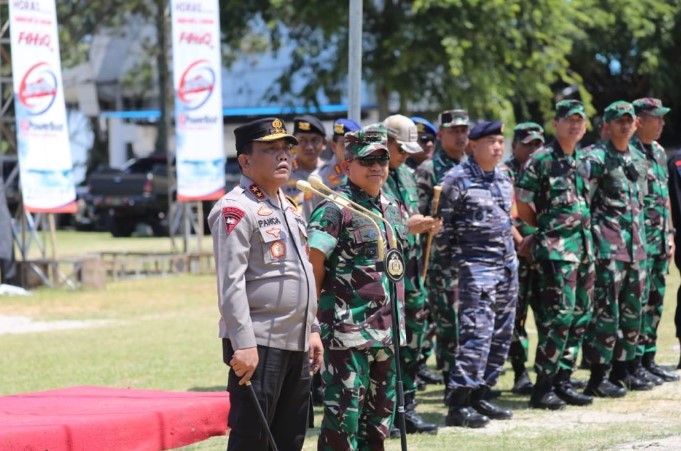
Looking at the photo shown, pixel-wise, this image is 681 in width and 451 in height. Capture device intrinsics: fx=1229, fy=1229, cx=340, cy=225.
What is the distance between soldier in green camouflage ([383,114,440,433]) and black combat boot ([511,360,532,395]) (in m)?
1.98

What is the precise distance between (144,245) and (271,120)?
23346 millimetres

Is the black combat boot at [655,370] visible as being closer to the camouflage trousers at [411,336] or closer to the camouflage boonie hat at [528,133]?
the camouflage boonie hat at [528,133]

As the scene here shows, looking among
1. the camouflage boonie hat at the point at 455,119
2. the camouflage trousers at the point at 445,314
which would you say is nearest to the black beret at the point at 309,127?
the camouflage boonie hat at the point at 455,119

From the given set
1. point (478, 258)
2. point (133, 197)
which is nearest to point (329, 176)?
point (478, 258)

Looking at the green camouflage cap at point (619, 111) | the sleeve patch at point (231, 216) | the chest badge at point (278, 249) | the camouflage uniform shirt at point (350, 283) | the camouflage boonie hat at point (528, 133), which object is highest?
the green camouflage cap at point (619, 111)

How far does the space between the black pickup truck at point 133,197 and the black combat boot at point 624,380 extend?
22.4 m

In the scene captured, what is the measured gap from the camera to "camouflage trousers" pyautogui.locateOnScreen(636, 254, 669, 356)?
10320mm

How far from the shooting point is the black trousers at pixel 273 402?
5543 mm

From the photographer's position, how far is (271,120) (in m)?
5.64

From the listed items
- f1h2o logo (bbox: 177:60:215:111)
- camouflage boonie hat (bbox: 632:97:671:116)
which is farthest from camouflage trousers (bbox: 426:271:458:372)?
f1h2o logo (bbox: 177:60:215:111)

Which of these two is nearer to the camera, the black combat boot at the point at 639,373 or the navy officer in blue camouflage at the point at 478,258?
the navy officer in blue camouflage at the point at 478,258

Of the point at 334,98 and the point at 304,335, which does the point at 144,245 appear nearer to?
the point at 334,98

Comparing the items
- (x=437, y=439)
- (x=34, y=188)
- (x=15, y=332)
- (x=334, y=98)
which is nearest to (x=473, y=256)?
(x=437, y=439)

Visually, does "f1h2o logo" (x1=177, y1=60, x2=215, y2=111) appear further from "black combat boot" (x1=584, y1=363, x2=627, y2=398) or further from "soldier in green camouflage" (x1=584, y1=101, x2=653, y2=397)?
"black combat boot" (x1=584, y1=363, x2=627, y2=398)
